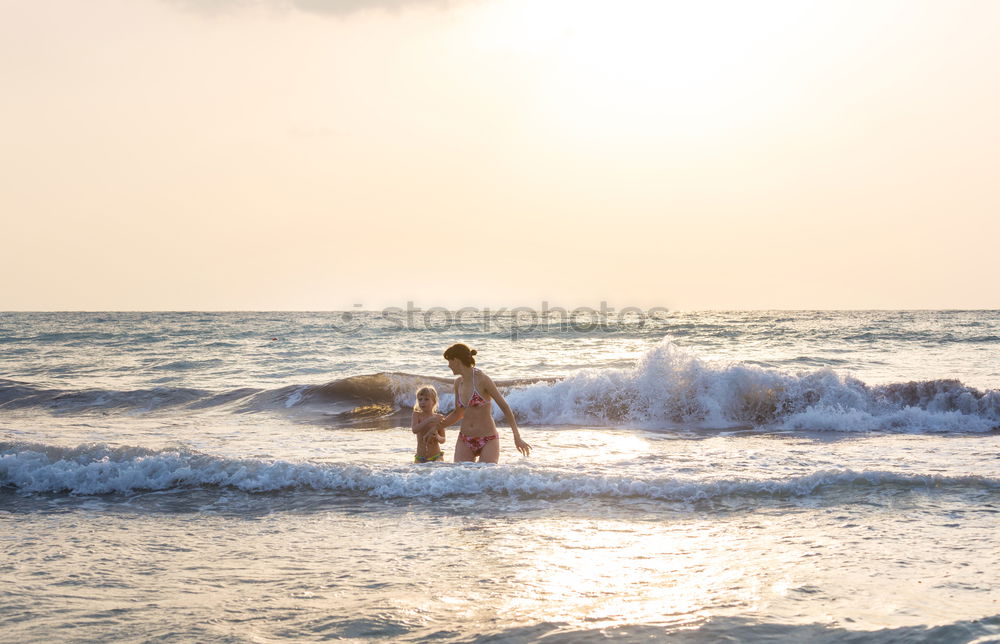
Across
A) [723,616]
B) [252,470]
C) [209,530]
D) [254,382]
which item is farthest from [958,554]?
[254,382]

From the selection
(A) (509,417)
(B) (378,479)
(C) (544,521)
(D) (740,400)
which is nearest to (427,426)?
(B) (378,479)

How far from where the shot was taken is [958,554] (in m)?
5.34

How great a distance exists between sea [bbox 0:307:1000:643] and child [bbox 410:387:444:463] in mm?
526

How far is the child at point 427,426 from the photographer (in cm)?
895

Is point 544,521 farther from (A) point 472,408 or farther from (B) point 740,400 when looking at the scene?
(B) point 740,400

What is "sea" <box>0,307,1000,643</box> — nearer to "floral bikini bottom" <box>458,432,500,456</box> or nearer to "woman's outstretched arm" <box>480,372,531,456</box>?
"woman's outstretched arm" <box>480,372,531,456</box>

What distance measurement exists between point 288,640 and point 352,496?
373 cm

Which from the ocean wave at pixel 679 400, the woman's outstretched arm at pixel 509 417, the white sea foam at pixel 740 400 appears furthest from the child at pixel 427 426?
the white sea foam at pixel 740 400

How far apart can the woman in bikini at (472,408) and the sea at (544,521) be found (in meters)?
0.51

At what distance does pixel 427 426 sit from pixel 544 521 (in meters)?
→ 2.79

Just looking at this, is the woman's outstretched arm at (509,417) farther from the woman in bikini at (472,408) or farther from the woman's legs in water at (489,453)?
→ the woman's legs in water at (489,453)

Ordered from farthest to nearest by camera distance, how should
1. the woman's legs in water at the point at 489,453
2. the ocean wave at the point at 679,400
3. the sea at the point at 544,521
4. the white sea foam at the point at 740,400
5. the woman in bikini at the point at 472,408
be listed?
the ocean wave at the point at 679,400
the white sea foam at the point at 740,400
the woman's legs in water at the point at 489,453
the woman in bikini at the point at 472,408
the sea at the point at 544,521

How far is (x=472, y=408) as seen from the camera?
28.5 ft

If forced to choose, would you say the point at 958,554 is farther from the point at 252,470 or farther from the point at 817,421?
the point at 817,421
